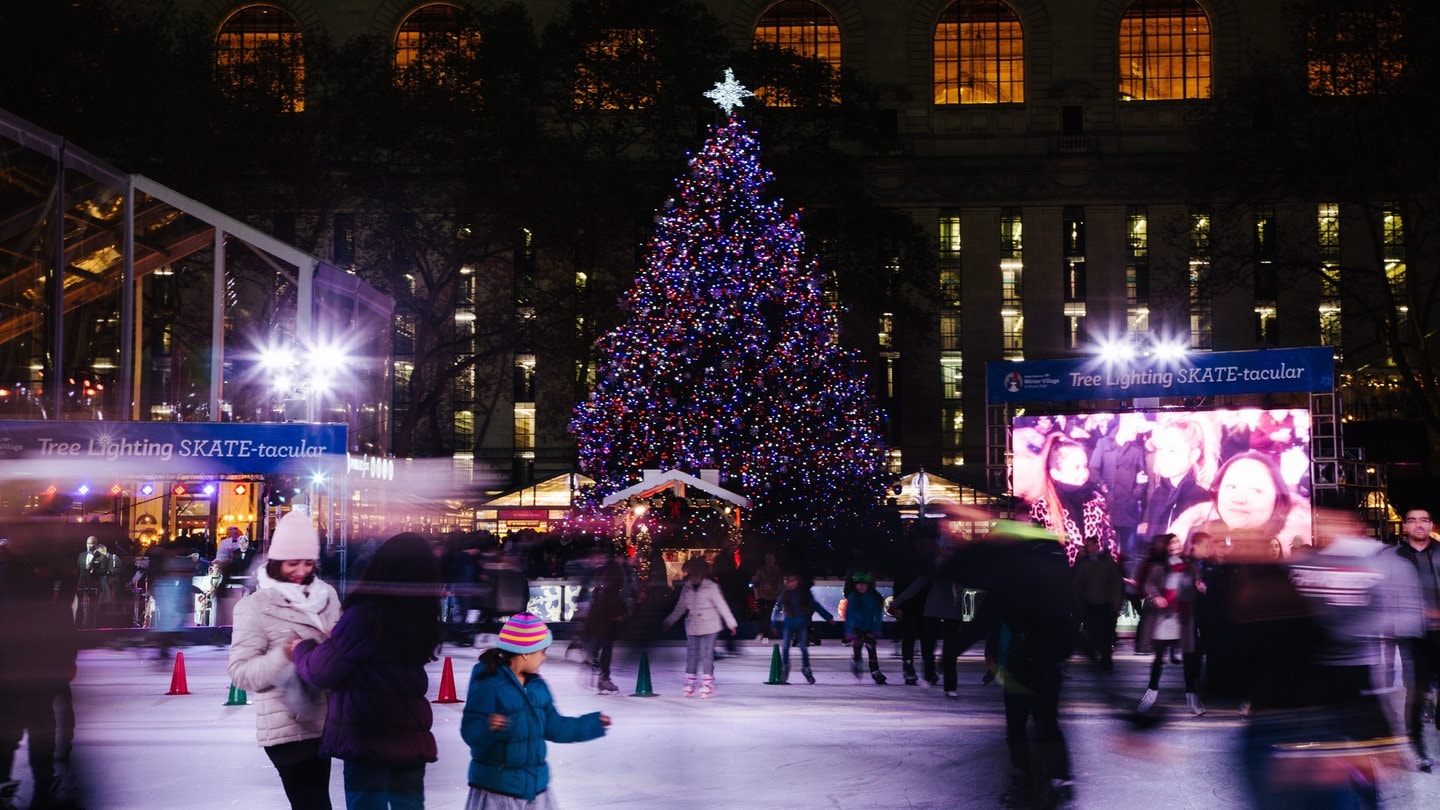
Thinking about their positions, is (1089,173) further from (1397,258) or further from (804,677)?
(804,677)

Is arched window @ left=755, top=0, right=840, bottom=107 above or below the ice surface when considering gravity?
above

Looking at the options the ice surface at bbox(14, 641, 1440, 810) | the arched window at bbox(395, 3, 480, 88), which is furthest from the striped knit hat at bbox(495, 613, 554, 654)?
the arched window at bbox(395, 3, 480, 88)

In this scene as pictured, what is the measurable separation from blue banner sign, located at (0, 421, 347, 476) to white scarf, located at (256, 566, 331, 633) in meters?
14.5

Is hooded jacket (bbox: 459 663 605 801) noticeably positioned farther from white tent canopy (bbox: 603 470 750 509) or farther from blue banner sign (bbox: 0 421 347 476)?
white tent canopy (bbox: 603 470 750 509)

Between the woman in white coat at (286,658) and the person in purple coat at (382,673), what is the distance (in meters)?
0.24

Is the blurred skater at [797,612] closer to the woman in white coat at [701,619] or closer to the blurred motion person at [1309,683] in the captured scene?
the woman in white coat at [701,619]

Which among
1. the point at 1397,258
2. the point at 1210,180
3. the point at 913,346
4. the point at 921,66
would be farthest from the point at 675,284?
the point at 1397,258

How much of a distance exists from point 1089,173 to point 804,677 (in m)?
46.2

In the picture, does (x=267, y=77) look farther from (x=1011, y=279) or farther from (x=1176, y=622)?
(x=1011, y=279)

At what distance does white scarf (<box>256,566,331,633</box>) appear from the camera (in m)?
6.38

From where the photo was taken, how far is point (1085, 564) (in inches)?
747

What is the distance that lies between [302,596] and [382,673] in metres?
0.61

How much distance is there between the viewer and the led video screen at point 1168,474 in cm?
2858

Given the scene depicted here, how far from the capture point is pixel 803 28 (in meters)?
62.0
